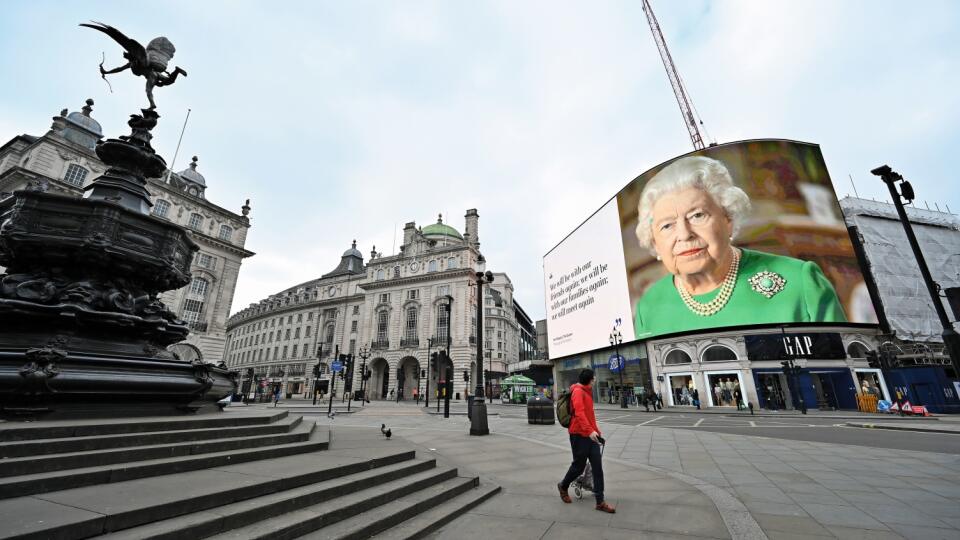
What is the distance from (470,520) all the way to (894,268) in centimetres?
4659

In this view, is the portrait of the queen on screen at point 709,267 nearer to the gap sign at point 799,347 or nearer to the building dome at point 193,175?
the gap sign at point 799,347

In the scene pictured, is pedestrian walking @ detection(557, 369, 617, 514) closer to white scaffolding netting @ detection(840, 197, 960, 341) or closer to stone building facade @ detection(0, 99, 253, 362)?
stone building facade @ detection(0, 99, 253, 362)

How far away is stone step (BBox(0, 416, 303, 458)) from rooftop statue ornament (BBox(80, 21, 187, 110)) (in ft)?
22.2

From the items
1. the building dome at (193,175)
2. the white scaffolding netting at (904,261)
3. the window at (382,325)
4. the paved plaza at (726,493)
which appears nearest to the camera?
the paved plaza at (726,493)

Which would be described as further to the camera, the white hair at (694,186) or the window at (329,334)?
the window at (329,334)

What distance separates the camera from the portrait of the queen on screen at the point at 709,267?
92.0ft

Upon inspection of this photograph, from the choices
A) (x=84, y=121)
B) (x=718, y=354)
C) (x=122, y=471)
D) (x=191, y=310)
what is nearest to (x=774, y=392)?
(x=718, y=354)

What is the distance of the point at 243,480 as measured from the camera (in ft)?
12.5

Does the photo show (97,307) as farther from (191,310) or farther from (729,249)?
(191,310)

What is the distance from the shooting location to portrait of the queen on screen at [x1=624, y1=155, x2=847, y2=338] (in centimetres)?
2805

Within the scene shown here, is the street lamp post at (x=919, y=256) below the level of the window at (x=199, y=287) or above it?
below

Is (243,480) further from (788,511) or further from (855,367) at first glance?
(855,367)

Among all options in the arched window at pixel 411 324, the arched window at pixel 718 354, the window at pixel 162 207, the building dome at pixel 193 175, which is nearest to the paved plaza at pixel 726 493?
the arched window at pixel 718 354

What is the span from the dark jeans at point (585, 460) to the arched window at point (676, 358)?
32.1 meters
